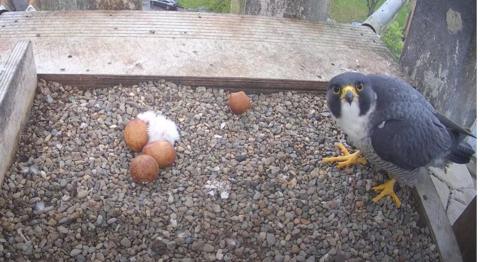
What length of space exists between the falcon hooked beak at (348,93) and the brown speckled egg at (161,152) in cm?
83

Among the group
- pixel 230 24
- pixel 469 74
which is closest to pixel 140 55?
pixel 230 24

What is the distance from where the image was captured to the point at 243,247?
212 centimetres

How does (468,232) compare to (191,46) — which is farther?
(191,46)

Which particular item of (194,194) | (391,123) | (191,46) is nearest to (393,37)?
(191,46)

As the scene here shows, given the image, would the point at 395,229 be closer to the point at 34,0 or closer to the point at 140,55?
the point at 140,55

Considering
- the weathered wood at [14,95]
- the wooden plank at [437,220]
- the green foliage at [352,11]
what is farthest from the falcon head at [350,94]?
the green foliage at [352,11]

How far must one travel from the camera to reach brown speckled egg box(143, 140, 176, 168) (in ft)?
7.46

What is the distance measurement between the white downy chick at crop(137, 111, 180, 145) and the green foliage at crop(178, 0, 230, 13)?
4.05 metres

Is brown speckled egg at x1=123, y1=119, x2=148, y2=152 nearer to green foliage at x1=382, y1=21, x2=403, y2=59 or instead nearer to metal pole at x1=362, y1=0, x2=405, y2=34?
metal pole at x1=362, y1=0, x2=405, y2=34

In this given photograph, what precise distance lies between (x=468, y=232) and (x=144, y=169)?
1.45 metres

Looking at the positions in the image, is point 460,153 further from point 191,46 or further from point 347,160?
point 191,46

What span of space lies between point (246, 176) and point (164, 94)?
711 millimetres

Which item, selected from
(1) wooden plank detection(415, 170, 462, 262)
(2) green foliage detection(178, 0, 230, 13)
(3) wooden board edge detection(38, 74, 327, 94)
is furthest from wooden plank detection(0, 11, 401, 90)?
(2) green foliage detection(178, 0, 230, 13)

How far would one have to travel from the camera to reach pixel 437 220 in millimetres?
2252
